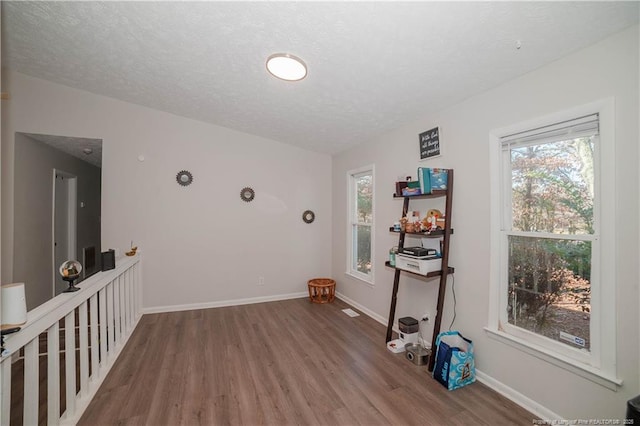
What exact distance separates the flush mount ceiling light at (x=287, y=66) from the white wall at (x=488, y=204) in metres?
1.37

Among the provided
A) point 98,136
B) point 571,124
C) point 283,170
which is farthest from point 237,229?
point 571,124

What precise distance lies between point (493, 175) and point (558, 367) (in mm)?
1348

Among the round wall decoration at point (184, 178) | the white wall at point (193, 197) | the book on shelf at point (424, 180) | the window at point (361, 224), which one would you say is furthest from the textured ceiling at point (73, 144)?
the book on shelf at point (424, 180)

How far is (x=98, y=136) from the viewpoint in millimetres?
3512

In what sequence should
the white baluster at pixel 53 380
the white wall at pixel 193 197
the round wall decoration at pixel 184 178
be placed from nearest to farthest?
the white baluster at pixel 53 380
the white wall at pixel 193 197
the round wall decoration at pixel 184 178

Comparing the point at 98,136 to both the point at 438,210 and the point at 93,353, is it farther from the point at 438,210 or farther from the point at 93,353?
the point at 438,210

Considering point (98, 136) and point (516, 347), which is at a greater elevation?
point (98, 136)

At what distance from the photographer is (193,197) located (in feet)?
12.8

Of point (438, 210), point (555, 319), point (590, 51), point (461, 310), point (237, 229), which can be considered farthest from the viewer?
point (237, 229)

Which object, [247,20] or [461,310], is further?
[461,310]

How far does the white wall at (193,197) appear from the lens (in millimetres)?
3383

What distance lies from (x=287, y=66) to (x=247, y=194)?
2391mm

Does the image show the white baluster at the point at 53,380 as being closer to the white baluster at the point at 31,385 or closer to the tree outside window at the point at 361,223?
the white baluster at the point at 31,385

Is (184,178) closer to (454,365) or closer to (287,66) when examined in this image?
(287,66)
